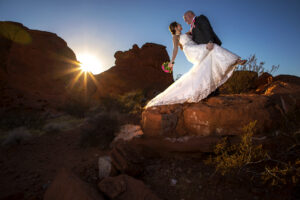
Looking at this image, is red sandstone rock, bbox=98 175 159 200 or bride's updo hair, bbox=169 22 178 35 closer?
red sandstone rock, bbox=98 175 159 200

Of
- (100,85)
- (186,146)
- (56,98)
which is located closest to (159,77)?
(100,85)

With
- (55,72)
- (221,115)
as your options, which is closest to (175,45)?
(221,115)

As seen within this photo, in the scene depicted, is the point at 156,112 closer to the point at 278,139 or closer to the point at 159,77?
the point at 278,139

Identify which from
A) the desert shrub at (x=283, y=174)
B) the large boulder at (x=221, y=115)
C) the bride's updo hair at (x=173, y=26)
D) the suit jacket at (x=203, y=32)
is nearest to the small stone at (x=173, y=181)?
the large boulder at (x=221, y=115)

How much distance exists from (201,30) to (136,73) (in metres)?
11.6

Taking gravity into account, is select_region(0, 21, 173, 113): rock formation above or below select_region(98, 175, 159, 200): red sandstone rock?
above

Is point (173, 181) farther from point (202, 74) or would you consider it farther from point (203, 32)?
point (203, 32)

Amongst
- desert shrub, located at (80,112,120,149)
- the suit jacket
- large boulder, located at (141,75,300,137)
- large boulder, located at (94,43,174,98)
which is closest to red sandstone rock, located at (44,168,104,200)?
large boulder, located at (141,75,300,137)

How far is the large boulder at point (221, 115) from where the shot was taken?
89.2 inches

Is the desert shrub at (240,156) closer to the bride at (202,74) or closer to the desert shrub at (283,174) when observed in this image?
the desert shrub at (283,174)

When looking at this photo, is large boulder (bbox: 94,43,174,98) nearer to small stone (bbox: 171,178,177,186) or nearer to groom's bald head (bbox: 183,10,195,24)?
groom's bald head (bbox: 183,10,195,24)

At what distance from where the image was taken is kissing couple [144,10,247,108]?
2709 mm

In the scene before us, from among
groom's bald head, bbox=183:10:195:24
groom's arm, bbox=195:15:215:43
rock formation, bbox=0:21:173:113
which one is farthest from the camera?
rock formation, bbox=0:21:173:113

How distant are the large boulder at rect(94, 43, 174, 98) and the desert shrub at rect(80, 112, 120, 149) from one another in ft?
28.5
